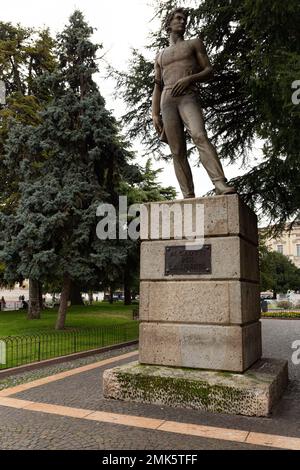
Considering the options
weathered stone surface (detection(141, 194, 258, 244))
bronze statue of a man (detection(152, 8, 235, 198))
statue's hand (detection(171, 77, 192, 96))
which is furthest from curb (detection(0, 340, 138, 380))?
statue's hand (detection(171, 77, 192, 96))

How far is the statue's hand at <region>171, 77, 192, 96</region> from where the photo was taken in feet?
22.7

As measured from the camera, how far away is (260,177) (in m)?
12.0

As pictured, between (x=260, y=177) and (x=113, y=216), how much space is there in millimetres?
7012

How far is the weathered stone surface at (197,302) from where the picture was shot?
242 inches

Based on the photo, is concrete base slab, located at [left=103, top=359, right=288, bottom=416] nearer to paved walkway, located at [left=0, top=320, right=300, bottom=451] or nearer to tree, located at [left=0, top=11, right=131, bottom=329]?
paved walkway, located at [left=0, top=320, right=300, bottom=451]

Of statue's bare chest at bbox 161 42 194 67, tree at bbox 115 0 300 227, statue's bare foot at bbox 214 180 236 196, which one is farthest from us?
tree at bbox 115 0 300 227

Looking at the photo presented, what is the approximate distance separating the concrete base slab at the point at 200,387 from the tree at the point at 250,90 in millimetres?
4751

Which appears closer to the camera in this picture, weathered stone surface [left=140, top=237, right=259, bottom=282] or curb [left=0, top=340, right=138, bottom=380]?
weathered stone surface [left=140, top=237, right=259, bottom=282]

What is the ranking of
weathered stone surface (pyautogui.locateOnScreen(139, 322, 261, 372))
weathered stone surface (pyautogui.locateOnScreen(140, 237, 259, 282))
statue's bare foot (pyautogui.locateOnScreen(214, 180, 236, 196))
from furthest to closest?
statue's bare foot (pyautogui.locateOnScreen(214, 180, 236, 196))
weathered stone surface (pyautogui.locateOnScreen(140, 237, 259, 282))
weathered stone surface (pyautogui.locateOnScreen(139, 322, 261, 372))

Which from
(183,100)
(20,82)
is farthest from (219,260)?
(20,82)

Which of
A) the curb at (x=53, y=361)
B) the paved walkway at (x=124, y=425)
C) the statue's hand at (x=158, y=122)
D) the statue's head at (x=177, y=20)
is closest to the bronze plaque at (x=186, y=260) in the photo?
the paved walkway at (x=124, y=425)

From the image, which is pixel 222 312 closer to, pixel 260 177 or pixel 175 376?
pixel 175 376

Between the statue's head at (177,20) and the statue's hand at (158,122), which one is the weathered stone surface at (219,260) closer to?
the statue's hand at (158,122)

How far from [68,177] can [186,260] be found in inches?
458
